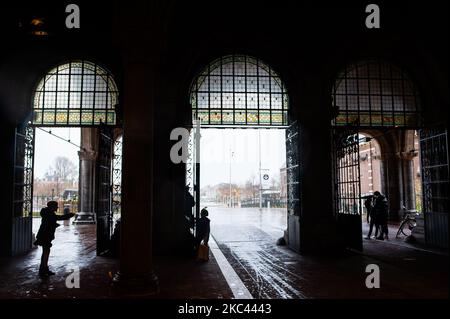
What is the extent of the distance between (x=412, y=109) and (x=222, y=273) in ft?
29.2

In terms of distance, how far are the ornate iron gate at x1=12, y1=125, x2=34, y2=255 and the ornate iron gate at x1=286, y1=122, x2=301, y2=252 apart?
26.7 ft

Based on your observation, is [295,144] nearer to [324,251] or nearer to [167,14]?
[324,251]

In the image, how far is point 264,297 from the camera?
6.67m

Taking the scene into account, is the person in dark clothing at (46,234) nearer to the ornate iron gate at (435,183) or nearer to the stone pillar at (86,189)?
the ornate iron gate at (435,183)

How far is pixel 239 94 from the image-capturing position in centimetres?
1297

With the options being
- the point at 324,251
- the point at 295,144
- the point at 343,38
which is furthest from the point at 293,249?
the point at 343,38

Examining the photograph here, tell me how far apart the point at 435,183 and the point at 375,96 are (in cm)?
344

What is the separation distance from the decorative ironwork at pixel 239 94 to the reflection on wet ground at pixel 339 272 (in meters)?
4.30

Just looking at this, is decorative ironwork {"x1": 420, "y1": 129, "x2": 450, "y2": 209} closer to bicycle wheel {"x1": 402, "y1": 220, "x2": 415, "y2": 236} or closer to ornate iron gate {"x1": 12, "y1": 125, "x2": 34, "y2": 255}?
bicycle wheel {"x1": 402, "y1": 220, "x2": 415, "y2": 236}

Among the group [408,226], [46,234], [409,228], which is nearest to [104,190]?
[46,234]

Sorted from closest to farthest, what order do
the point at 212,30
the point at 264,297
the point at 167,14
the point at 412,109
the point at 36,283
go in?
the point at 264,297 < the point at 167,14 < the point at 36,283 < the point at 212,30 < the point at 412,109

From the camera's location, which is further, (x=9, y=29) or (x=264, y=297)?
(x=9, y=29)

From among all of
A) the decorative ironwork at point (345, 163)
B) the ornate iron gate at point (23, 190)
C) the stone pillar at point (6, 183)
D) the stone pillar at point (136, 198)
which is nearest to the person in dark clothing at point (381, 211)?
→ the decorative ironwork at point (345, 163)

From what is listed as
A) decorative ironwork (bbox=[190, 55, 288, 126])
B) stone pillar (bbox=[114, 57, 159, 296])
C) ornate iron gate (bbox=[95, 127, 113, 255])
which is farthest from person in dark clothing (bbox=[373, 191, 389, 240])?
stone pillar (bbox=[114, 57, 159, 296])
